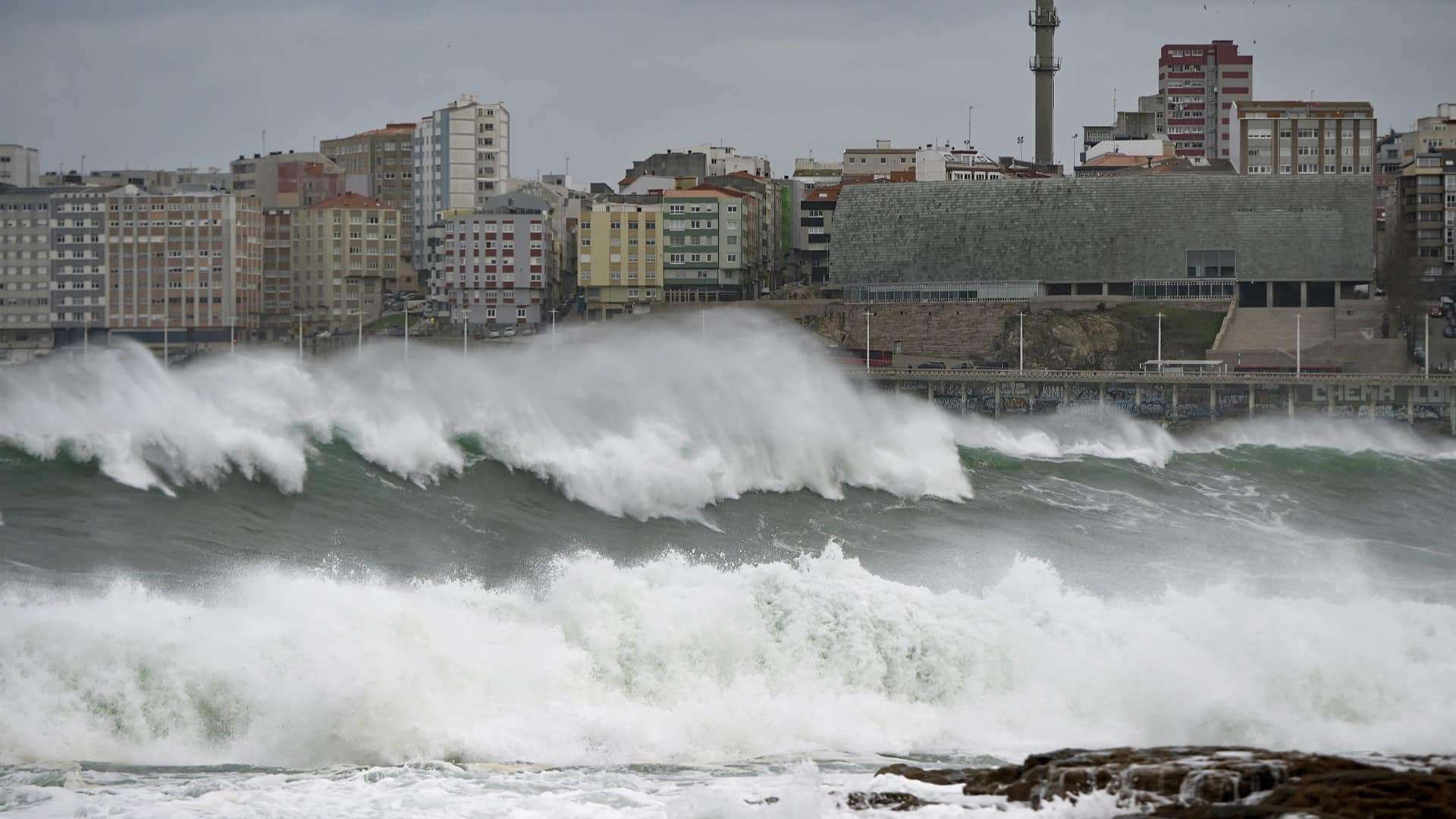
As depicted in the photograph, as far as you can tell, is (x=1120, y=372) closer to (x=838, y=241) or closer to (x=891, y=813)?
(x=838, y=241)

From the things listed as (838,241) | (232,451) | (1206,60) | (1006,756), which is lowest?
(1006,756)

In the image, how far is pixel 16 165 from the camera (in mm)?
132500

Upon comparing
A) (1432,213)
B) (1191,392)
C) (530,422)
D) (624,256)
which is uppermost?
(1432,213)

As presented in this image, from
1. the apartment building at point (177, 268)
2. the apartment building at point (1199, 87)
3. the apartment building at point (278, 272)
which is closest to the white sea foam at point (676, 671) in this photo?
the apartment building at point (177, 268)

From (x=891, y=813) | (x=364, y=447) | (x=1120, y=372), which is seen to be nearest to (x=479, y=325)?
(x=1120, y=372)

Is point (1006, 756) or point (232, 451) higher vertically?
point (232, 451)

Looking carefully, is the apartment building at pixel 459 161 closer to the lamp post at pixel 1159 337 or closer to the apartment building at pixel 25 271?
the apartment building at pixel 25 271

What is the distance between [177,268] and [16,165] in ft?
77.2

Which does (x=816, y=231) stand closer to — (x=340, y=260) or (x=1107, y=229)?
(x=1107, y=229)

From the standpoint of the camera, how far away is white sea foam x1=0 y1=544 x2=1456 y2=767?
17.8 meters

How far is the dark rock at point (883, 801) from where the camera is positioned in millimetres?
14922

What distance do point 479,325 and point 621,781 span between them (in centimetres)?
10117

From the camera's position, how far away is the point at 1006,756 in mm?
18297

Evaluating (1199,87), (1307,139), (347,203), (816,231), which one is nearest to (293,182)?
(347,203)
